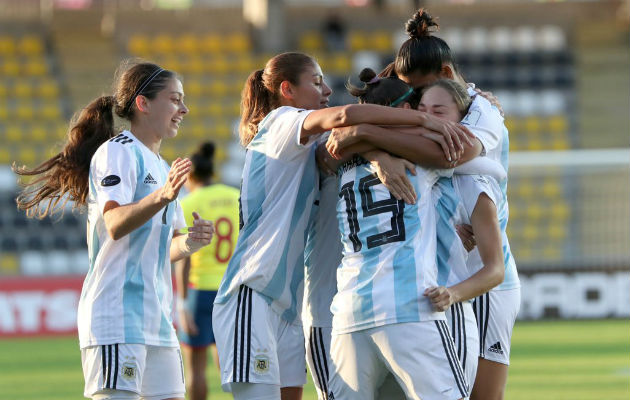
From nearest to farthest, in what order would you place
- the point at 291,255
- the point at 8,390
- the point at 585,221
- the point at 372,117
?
the point at 372,117
the point at 291,255
the point at 8,390
the point at 585,221

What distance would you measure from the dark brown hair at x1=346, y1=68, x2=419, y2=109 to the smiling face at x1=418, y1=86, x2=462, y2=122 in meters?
0.10

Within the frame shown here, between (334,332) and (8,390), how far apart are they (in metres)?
6.16

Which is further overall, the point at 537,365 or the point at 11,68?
the point at 11,68

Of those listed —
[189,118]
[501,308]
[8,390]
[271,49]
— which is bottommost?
[8,390]

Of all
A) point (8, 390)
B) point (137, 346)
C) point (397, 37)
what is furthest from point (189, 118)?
point (137, 346)

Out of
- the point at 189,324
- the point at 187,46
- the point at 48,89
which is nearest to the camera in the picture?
the point at 189,324

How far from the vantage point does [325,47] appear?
21922 millimetres

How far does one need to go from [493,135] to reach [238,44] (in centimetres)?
1790

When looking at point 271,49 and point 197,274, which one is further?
point 271,49

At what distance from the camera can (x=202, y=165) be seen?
8031 mm

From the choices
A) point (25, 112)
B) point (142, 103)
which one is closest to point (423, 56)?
point (142, 103)

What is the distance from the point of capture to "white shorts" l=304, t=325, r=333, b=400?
4457 mm

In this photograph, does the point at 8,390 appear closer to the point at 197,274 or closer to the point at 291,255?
the point at 197,274

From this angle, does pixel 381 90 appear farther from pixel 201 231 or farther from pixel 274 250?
pixel 201 231
